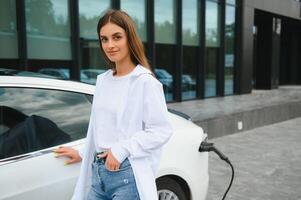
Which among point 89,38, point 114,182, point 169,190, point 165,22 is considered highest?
point 165,22

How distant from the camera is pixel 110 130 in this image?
2.20 meters

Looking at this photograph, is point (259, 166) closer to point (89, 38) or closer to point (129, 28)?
point (129, 28)

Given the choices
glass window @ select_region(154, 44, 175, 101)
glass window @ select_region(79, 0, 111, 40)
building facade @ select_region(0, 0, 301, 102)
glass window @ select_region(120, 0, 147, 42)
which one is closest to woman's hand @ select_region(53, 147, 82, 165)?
building facade @ select_region(0, 0, 301, 102)

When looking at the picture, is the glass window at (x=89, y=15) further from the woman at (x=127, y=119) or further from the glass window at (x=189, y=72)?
the woman at (x=127, y=119)

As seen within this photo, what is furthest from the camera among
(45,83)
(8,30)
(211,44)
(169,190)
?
(211,44)

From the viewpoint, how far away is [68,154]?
2.70 m

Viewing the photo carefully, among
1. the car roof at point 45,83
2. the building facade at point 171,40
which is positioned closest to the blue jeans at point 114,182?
the car roof at point 45,83

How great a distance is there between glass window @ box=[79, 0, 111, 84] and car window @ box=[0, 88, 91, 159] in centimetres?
776

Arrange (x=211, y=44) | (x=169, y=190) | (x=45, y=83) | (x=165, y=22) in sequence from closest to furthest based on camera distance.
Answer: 1. (x=45, y=83)
2. (x=169, y=190)
3. (x=165, y=22)
4. (x=211, y=44)

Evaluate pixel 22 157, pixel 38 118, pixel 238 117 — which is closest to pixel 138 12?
pixel 238 117

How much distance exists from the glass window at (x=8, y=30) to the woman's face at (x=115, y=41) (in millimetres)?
7351

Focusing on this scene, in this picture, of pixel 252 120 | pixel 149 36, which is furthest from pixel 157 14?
pixel 252 120

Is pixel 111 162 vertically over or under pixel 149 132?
under

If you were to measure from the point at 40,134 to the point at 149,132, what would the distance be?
97 cm
